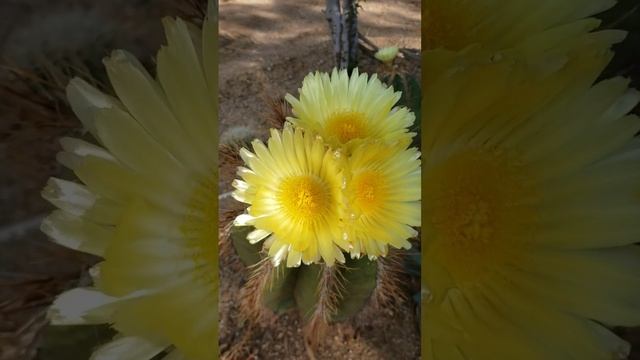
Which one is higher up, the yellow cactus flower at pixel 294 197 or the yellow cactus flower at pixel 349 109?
the yellow cactus flower at pixel 349 109

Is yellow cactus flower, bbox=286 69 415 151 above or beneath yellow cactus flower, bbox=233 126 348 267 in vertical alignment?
above

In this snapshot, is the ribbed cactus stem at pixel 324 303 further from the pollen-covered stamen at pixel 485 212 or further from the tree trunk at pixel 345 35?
the tree trunk at pixel 345 35

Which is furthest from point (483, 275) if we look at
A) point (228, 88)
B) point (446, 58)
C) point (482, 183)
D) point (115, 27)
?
point (115, 27)

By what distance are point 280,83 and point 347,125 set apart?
0.10 m

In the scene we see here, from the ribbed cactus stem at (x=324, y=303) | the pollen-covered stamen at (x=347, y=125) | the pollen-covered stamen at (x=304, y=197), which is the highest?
the pollen-covered stamen at (x=347, y=125)

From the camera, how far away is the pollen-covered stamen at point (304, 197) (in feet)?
2.30

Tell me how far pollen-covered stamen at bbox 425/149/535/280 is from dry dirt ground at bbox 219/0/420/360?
0.48 feet

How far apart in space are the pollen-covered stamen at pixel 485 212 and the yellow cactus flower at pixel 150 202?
322 millimetres

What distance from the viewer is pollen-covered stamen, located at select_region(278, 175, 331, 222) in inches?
27.6

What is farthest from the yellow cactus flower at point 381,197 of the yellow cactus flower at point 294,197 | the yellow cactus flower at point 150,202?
the yellow cactus flower at point 150,202

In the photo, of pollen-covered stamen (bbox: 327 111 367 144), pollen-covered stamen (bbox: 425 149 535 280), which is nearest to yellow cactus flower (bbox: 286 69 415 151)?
pollen-covered stamen (bbox: 327 111 367 144)

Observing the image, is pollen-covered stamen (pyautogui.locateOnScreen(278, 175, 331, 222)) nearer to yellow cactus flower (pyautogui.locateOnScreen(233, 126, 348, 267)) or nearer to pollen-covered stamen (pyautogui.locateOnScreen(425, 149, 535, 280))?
yellow cactus flower (pyautogui.locateOnScreen(233, 126, 348, 267))

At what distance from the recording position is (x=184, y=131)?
2.45ft

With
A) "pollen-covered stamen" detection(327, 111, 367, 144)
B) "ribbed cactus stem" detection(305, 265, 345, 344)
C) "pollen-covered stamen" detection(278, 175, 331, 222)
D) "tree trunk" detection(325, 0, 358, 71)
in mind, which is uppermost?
"tree trunk" detection(325, 0, 358, 71)
